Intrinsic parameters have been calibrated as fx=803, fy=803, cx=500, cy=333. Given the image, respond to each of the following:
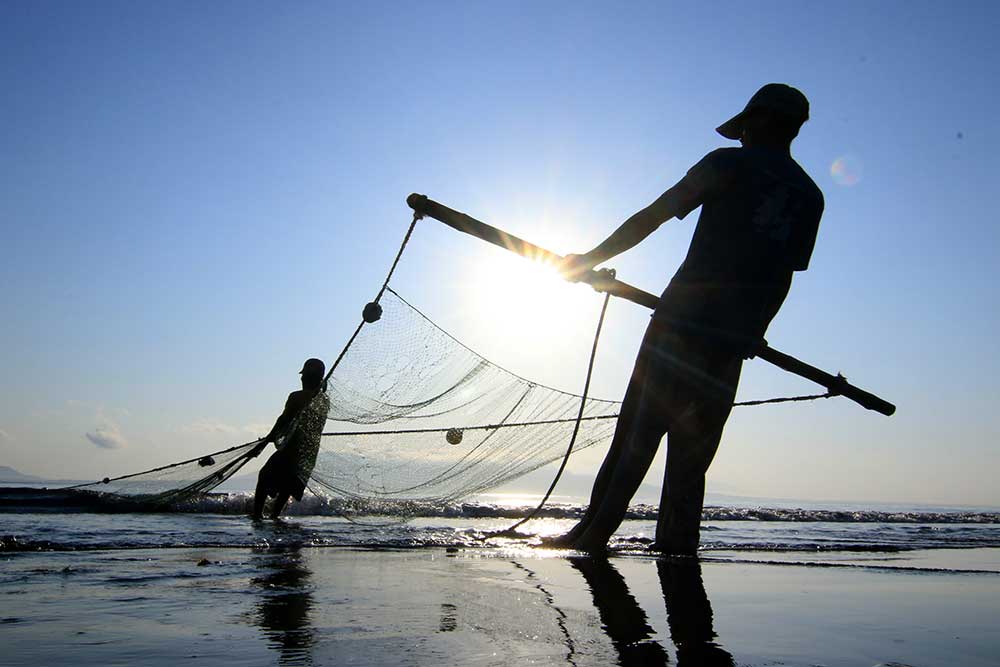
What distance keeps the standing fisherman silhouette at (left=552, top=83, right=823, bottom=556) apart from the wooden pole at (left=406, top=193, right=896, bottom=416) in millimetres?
204

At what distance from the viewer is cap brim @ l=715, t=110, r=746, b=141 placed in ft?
17.2

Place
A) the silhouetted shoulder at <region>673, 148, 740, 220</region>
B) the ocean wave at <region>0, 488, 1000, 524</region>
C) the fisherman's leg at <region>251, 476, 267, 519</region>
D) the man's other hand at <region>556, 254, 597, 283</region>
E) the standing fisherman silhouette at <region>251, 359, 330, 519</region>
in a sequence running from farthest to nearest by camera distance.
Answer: the fisherman's leg at <region>251, 476, 267, 519</region> < the ocean wave at <region>0, 488, 1000, 524</region> < the standing fisherman silhouette at <region>251, 359, 330, 519</region> < the man's other hand at <region>556, 254, 597, 283</region> < the silhouetted shoulder at <region>673, 148, 740, 220</region>

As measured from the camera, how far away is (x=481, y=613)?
9.75 feet

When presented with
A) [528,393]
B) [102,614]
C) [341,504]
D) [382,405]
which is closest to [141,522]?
[341,504]

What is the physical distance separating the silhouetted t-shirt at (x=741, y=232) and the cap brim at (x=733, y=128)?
33cm

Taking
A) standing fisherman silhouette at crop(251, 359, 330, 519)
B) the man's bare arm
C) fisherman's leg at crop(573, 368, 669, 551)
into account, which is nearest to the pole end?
the man's bare arm

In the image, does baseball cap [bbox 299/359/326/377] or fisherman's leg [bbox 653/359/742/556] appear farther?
baseball cap [bbox 299/359/326/377]

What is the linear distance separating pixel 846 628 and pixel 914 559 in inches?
193

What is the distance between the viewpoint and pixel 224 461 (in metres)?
9.81

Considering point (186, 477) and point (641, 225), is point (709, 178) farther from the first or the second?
point (186, 477)

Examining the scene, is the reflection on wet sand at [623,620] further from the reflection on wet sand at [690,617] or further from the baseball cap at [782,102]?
the baseball cap at [782,102]

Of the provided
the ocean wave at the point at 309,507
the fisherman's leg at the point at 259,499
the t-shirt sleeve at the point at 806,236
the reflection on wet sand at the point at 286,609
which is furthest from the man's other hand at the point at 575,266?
the fisherman's leg at the point at 259,499

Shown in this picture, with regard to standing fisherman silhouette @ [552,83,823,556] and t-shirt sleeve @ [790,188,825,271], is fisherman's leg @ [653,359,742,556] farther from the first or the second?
t-shirt sleeve @ [790,188,825,271]

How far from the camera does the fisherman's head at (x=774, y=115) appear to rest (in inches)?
201
